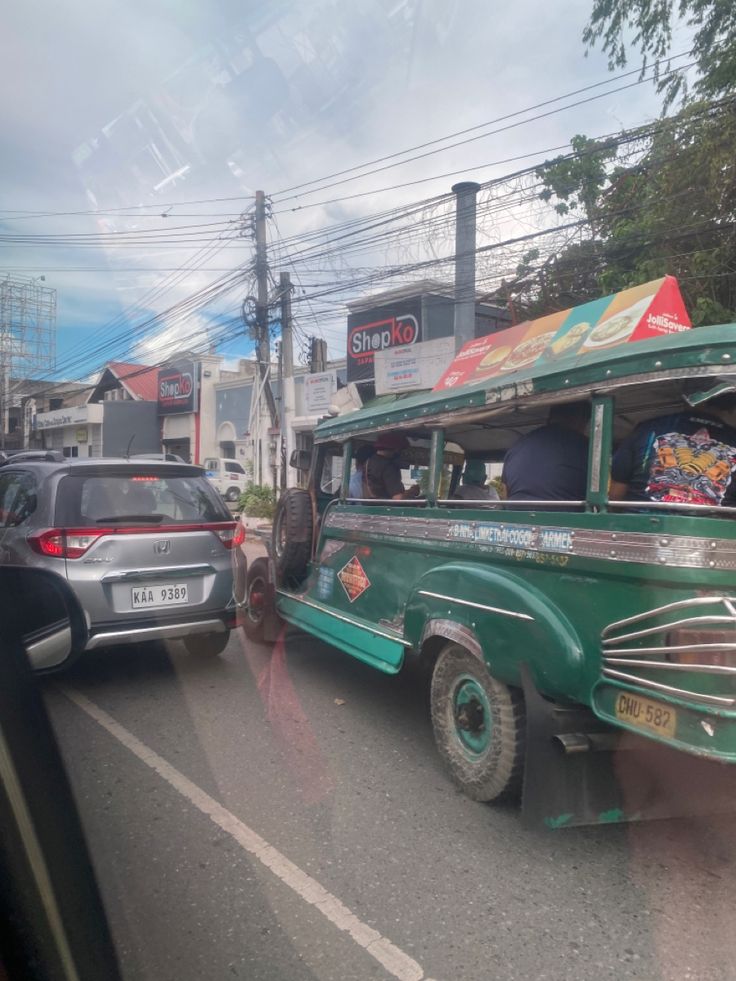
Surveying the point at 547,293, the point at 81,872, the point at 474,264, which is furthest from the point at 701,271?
the point at 81,872

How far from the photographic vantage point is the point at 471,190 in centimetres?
1245

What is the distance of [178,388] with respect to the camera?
3044 centimetres

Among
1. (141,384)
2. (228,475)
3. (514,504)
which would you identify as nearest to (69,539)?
(514,504)

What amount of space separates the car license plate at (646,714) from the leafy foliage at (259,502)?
49.0ft

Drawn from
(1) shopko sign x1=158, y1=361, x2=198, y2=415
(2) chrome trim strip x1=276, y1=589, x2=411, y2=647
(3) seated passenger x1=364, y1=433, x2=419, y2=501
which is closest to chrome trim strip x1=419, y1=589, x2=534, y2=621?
(2) chrome trim strip x1=276, y1=589, x2=411, y2=647

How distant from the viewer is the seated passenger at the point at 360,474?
5.39 m

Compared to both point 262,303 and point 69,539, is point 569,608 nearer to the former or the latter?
point 69,539

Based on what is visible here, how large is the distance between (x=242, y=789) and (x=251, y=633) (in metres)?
3.04

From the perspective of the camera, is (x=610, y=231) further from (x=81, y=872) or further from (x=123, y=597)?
(x=81, y=872)

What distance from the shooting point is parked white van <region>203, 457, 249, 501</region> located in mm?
26516

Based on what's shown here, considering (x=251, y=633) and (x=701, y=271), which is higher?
(x=701, y=271)

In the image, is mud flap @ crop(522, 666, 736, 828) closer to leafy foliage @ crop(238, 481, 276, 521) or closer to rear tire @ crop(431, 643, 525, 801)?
rear tire @ crop(431, 643, 525, 801)

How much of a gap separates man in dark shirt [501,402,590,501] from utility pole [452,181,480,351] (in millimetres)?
8850

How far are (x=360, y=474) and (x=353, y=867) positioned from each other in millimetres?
2924
